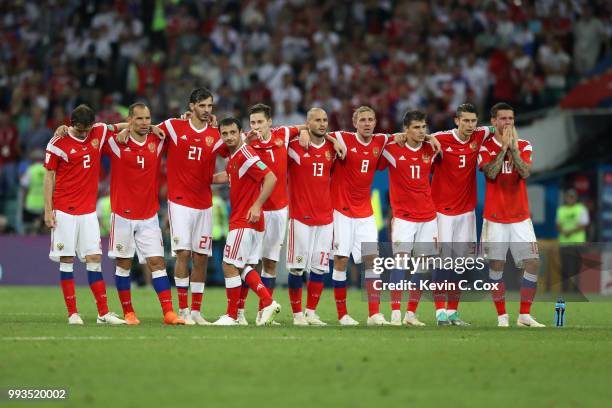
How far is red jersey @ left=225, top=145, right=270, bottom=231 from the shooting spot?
14328 millimetres

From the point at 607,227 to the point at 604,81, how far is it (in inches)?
119

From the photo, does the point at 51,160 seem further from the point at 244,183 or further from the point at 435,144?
the point at 435,144

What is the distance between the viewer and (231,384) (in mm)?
9531

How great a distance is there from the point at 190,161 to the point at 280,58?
46.7 ft

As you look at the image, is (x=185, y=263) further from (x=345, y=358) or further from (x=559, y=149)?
(x=559, y=149)

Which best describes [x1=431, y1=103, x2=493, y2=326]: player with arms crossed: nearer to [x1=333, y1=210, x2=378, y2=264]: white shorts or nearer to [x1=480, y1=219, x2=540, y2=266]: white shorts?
[x1=480, y1=219, x2=540, y2=266]: white shorts

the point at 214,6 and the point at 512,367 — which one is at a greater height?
the point at 214,6

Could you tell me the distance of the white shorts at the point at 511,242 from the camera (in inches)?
587

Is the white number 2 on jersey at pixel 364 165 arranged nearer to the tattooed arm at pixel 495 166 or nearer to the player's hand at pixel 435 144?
the player's hand at pixel 435 144

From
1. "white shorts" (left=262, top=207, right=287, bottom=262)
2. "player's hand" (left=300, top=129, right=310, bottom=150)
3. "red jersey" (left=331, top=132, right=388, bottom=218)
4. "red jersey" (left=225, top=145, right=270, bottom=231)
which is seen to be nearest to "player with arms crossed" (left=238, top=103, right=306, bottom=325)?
"white shorts" (left=262, top=207, right=287, bottom=262)

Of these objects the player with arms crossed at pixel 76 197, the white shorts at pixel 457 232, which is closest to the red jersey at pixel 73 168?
the player with arms crossed at pixel 76 197

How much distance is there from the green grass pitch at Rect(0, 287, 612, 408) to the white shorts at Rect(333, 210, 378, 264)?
927mm

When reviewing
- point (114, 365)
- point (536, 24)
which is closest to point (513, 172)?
point (114, 365)

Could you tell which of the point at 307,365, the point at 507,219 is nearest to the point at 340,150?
the point at 507,219
